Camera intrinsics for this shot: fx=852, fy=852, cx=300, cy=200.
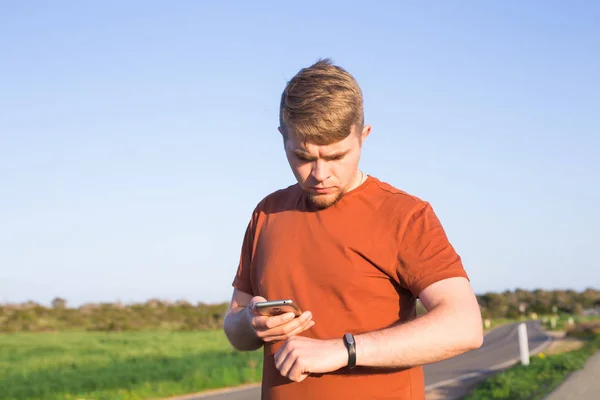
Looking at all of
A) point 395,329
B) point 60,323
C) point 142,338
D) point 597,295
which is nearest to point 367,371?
point 395,329

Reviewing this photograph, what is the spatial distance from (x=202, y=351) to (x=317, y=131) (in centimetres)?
3178

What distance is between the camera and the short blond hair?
2.50 m

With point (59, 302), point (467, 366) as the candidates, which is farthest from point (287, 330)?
point (59, 302)

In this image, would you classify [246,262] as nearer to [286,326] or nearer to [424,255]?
[286,326]

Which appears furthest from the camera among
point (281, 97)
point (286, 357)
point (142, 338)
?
point (142, 338)

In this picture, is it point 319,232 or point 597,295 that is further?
point 597,295

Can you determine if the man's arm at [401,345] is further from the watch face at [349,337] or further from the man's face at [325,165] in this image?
the man's face at [325,165]

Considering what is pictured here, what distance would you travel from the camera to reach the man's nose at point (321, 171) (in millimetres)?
2557

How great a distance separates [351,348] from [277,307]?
240 mm

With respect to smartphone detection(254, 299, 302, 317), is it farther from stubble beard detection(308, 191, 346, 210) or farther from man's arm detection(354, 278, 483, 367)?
stubble beard detection(308, 191, 346, 210)

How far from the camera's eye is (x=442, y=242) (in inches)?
98.2

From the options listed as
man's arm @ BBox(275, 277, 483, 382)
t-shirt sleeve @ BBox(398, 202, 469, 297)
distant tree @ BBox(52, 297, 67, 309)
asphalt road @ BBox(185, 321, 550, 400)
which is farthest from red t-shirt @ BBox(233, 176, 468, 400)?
distant tree @ BBox(52, 297, 67, 309)

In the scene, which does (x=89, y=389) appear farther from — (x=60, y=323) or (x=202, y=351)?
(x=60, y=323)

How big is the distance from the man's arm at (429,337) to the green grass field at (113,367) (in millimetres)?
15858
